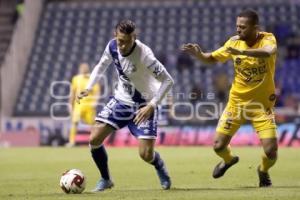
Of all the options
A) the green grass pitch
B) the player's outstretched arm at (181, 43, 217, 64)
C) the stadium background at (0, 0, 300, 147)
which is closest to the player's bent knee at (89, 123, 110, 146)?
the green grass pitch

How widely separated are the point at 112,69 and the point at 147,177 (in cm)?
1555

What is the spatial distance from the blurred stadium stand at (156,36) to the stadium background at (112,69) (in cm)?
4

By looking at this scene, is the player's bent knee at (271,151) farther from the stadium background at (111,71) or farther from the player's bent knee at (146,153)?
the stadium background at (111,71)

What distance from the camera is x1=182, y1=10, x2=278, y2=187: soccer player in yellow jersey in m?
9.69

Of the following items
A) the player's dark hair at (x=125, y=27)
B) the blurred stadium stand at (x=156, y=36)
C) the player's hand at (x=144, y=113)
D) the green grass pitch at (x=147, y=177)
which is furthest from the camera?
the blurred stadium stand at (x=156, y=36)

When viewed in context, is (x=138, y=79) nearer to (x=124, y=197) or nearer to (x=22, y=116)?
(x=124, y=197)

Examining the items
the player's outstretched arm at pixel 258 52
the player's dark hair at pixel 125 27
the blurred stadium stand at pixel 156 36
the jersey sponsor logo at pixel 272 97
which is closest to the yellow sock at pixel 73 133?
the blurred stadium stand at pixel 156 36

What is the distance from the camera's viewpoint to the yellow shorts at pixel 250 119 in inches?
390

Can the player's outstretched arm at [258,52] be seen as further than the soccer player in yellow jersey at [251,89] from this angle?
No

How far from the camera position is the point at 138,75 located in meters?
9.62

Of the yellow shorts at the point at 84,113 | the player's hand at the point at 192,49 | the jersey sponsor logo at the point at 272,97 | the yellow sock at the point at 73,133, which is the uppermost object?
the player's hand at the point at 192,49

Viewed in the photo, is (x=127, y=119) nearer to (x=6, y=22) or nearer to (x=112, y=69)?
(x=112, y=69)

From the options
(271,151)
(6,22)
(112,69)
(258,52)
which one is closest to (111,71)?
(112,69)

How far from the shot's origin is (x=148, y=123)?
31.6 feet
